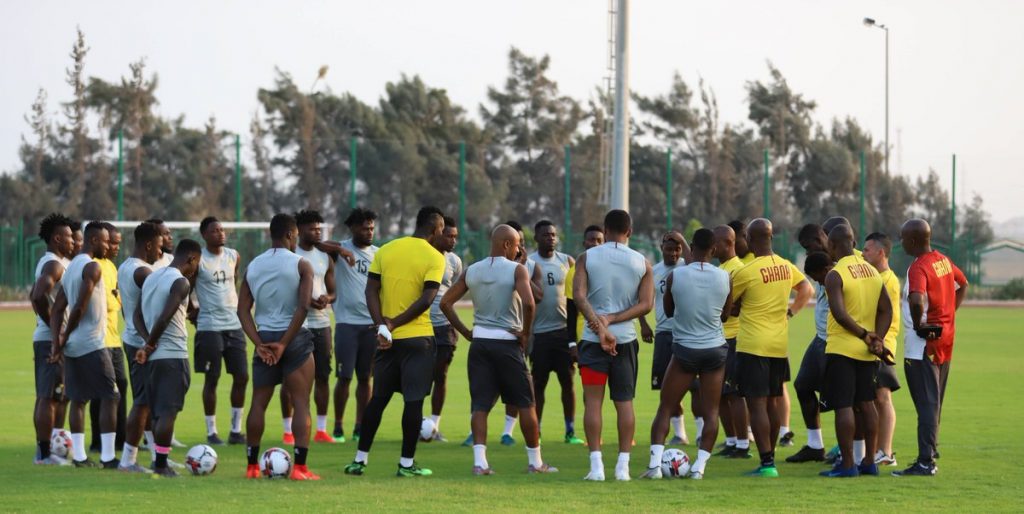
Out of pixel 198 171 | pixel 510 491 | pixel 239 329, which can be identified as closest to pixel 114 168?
pixel 198 171

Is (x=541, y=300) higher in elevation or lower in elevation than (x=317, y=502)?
higher

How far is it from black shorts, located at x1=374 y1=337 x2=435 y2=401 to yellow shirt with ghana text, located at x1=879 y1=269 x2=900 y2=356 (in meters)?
3.76

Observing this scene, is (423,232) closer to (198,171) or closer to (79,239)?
(79,239)

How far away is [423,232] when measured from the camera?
37.3ft

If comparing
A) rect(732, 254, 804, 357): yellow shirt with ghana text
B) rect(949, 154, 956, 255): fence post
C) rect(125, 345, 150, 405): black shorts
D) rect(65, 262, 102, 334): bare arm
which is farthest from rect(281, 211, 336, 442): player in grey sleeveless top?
rect(949, 154, 956, 255): fence post

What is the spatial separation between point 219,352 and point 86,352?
1981mm

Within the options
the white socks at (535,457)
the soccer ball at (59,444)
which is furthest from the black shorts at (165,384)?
the white socks at (535,457)

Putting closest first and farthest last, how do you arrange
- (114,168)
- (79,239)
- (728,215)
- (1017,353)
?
1. (79,239)
2. (1017,353)
3. (114,168)
4. (728,215)

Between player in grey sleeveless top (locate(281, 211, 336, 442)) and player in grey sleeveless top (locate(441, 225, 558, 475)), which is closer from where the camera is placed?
player in grey sleeveless top (locate(441, 225, 558, 475))

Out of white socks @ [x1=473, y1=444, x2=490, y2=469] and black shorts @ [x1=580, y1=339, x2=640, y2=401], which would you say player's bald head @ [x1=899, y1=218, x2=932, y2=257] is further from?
white socks @ [x1=473, y1=444, x2=490, y2=469]

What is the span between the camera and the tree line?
2019 inches

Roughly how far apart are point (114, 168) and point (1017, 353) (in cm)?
3561

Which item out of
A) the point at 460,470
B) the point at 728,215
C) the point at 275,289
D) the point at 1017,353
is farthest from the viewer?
the point at 728,215

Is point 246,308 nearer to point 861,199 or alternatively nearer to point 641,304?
point 641,304
